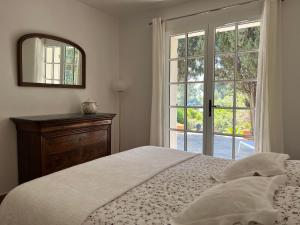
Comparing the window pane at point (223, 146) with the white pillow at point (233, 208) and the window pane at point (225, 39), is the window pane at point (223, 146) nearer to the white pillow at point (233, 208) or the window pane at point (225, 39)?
the window pane at point (225, 39)

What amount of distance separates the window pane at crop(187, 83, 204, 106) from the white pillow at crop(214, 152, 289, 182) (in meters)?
1.75

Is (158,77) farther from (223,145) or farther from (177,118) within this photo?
(223,145)

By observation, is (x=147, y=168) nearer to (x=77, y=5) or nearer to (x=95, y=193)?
(x=95, y=193)

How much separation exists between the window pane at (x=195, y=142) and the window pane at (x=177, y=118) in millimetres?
181

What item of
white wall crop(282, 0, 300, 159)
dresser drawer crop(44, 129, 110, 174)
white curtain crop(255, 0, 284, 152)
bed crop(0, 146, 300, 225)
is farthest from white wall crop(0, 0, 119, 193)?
white wall crop(282, 0, 300, 159)

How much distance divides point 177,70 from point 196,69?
1.00 ft

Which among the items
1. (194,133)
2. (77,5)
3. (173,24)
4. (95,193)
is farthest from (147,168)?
(77,5)

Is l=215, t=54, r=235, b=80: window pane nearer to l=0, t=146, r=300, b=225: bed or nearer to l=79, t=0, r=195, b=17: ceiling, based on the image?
l=79, t=0, r=195, b=17: ceiling

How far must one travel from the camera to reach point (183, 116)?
3.37 meters

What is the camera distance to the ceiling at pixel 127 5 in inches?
129

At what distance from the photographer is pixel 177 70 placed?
11.2ft

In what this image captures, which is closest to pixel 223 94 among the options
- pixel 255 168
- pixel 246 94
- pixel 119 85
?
pixel 246 94

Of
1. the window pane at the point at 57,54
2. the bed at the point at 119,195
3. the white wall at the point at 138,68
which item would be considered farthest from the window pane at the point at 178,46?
the bed at the point at 119,195

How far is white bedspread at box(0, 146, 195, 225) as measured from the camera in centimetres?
108
